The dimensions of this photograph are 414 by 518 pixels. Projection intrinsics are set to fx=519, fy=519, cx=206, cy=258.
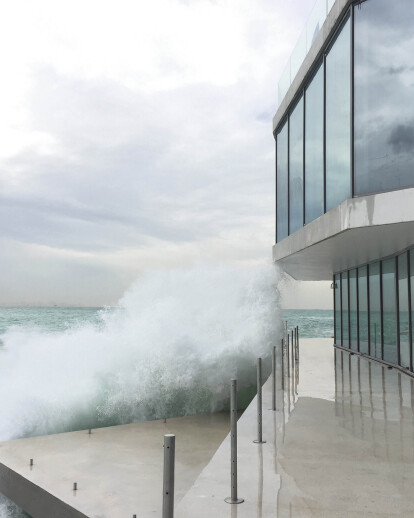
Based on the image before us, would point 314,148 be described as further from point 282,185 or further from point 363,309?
point 363,309

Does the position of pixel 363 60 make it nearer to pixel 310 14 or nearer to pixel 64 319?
pixel 310 14

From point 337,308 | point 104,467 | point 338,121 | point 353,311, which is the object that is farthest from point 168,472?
point 337,308

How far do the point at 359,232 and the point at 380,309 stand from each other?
17.0ft

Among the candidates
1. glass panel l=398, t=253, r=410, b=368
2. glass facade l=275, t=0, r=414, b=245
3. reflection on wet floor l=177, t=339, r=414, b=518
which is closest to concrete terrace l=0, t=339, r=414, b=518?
reflection on wet floor l=177, t=339, r=414, b=518

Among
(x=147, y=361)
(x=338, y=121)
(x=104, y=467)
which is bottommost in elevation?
(x=104, y=467)

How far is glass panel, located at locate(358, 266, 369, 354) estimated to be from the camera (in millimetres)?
14648

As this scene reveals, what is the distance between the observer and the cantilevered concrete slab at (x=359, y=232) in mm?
7586

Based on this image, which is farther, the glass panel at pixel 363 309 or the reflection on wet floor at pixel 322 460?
the glass panel at pixel 363 309

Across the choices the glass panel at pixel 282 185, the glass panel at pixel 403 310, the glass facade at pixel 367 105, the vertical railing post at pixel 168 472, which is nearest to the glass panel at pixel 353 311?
the glass panel at pixel 282 185

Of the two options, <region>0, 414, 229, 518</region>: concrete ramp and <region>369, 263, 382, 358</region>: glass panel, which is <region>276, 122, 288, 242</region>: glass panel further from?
<region>0, 414, 229, 518</region>: concrete ramp

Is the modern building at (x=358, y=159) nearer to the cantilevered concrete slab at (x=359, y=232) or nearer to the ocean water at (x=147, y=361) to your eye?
the cantilevered concrete slab at (x=359, y=232)

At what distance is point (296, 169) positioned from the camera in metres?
13.0

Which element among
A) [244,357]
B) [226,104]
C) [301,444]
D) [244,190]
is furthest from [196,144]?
[301,444]

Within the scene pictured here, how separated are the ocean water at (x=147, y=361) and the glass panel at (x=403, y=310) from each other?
12.9ft
